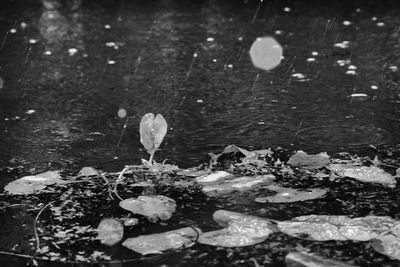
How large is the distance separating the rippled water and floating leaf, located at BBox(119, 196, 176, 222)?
0.47 meters

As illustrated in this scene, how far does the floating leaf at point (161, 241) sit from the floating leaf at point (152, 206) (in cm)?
14

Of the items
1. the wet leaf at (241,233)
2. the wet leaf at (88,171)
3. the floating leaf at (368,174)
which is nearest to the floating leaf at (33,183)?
the wet leaf at (88,171)

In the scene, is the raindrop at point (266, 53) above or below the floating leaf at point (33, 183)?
above

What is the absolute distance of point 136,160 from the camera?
2.55 metres

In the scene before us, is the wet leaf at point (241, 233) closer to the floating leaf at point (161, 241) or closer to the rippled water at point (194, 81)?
the floating leaf at point (161, 241)

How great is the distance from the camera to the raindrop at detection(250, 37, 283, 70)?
14.3 ft

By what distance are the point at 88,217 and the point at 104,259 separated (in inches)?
11.8

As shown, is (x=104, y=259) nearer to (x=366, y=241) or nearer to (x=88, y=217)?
(x=88, y=217)

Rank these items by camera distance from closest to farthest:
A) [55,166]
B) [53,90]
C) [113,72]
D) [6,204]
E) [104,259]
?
1. [104,259]
2. [6,204]
3. [55,166]
4. [53,90]
5. [113,72]

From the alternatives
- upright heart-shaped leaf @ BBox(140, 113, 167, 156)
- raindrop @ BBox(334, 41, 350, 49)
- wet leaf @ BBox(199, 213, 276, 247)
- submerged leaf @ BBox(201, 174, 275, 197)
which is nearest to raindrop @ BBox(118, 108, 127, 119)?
upright heart-shaped leaf @ BBox(140, 113, 167, 156)

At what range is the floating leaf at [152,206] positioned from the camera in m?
1.95

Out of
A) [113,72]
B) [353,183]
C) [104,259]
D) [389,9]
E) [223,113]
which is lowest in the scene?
[104,259]

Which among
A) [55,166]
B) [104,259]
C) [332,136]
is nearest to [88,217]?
[104,259]

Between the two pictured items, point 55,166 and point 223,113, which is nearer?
point 55,166
